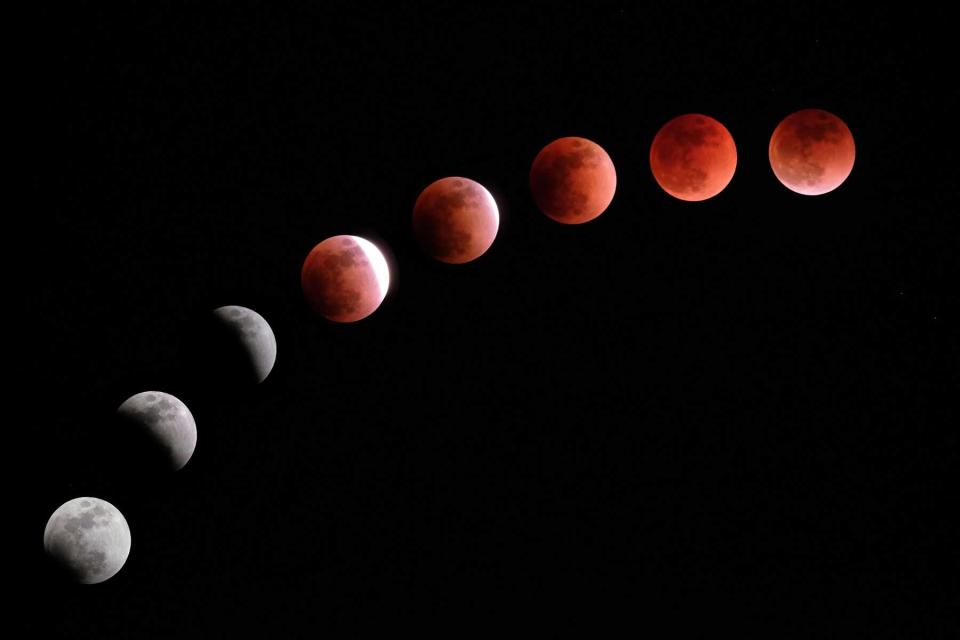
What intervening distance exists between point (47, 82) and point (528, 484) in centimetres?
209

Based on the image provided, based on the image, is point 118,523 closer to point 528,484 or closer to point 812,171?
point 528,484

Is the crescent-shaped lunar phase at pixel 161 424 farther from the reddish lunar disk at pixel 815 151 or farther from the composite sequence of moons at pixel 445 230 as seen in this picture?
the reddish lunar disk at pixel 815 151

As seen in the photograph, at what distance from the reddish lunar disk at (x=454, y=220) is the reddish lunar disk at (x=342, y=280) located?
0.17 m

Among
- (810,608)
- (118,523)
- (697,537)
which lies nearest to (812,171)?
(697,537)

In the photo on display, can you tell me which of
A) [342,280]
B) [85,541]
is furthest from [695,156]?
[85,541]

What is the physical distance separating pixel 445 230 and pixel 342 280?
0.31m

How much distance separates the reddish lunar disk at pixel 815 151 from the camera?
2.39 meters

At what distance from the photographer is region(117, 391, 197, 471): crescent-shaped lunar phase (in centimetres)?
234

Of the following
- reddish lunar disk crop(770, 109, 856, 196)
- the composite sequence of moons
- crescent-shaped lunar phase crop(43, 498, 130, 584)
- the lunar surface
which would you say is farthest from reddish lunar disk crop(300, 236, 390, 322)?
reddish lunar disk crop(770, 109, 856, 196)

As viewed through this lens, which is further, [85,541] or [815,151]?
[815,151]

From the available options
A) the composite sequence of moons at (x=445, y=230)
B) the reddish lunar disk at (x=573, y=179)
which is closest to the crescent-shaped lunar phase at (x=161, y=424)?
the composite sequence of moons at (x=445, y=230)

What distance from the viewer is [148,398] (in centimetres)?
238

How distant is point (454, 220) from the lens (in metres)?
2.37

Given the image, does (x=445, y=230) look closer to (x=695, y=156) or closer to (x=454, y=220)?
(x=454, y=220)
